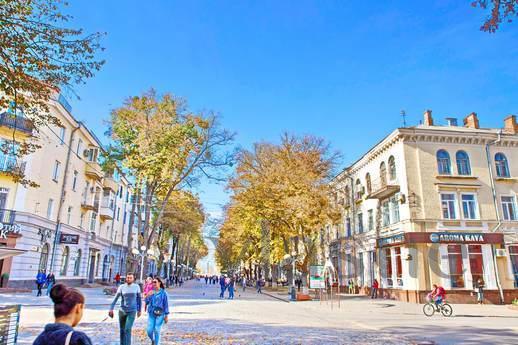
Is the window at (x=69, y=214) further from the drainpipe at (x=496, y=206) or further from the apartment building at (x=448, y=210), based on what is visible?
the drainpipe at (x=496, y=206)

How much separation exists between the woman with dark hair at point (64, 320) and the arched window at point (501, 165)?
1235 inches

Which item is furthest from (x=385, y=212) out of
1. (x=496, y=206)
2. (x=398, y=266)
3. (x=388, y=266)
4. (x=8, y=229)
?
(x=8, y=229)

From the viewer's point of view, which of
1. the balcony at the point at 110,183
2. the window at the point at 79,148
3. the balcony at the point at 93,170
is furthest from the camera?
the balcony at the point at 110,183

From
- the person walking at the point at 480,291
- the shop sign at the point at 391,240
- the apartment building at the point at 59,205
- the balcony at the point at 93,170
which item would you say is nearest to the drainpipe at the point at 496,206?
the person walking at the point at 480,291

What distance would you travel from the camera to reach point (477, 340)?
36.8ft

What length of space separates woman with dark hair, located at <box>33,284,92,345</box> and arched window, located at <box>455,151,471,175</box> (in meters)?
29.2

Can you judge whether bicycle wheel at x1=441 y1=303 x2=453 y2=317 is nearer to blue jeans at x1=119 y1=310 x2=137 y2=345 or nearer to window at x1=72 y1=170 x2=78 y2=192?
blue jeans at x1=119 y1=310 x2=137 y2=345

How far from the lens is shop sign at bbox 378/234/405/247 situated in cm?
2594

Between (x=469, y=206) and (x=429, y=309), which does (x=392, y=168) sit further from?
(x=429, y=309)

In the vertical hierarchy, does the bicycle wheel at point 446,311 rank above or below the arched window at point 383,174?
below

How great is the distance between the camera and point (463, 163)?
27.8 m

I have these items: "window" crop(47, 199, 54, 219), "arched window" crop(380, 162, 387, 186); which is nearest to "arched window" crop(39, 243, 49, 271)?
"window" crop(47, 199, 54, 219)

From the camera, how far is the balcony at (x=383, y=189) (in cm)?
2748

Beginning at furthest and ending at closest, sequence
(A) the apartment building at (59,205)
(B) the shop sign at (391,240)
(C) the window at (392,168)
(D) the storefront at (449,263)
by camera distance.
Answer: (C) the window at (392,168), (B) the shop sign at (391,240), (D) the storefront at (449,263), (A) the apartment building at (59,205)
